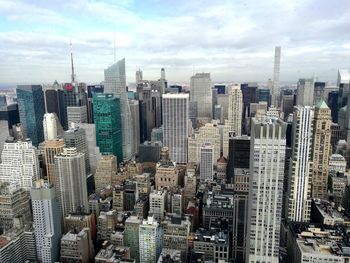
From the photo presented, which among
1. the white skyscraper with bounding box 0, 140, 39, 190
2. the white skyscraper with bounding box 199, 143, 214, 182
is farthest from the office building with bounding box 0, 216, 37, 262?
the white skyscraper with bounding box 199, 143, 214, 182

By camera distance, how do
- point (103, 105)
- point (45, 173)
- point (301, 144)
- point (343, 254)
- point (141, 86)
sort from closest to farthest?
point (343, 254), point (301, 144), point (45, 173), point (103, 105), point (141, 86)

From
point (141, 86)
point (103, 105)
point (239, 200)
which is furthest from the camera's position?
point (141, 86)

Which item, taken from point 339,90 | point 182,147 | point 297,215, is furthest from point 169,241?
point 339,90

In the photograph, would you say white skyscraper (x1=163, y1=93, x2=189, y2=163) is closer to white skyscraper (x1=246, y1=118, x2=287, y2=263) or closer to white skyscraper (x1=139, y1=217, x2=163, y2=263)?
white skyscraper (x1=139, y1=217, x2=163, y2=263)

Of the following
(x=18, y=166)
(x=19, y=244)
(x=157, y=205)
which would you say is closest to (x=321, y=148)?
(x=157, y=205)

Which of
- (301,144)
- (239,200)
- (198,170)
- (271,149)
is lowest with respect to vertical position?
(198,170)

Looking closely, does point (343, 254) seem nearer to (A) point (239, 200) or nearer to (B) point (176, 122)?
(A) point (239, 200)
